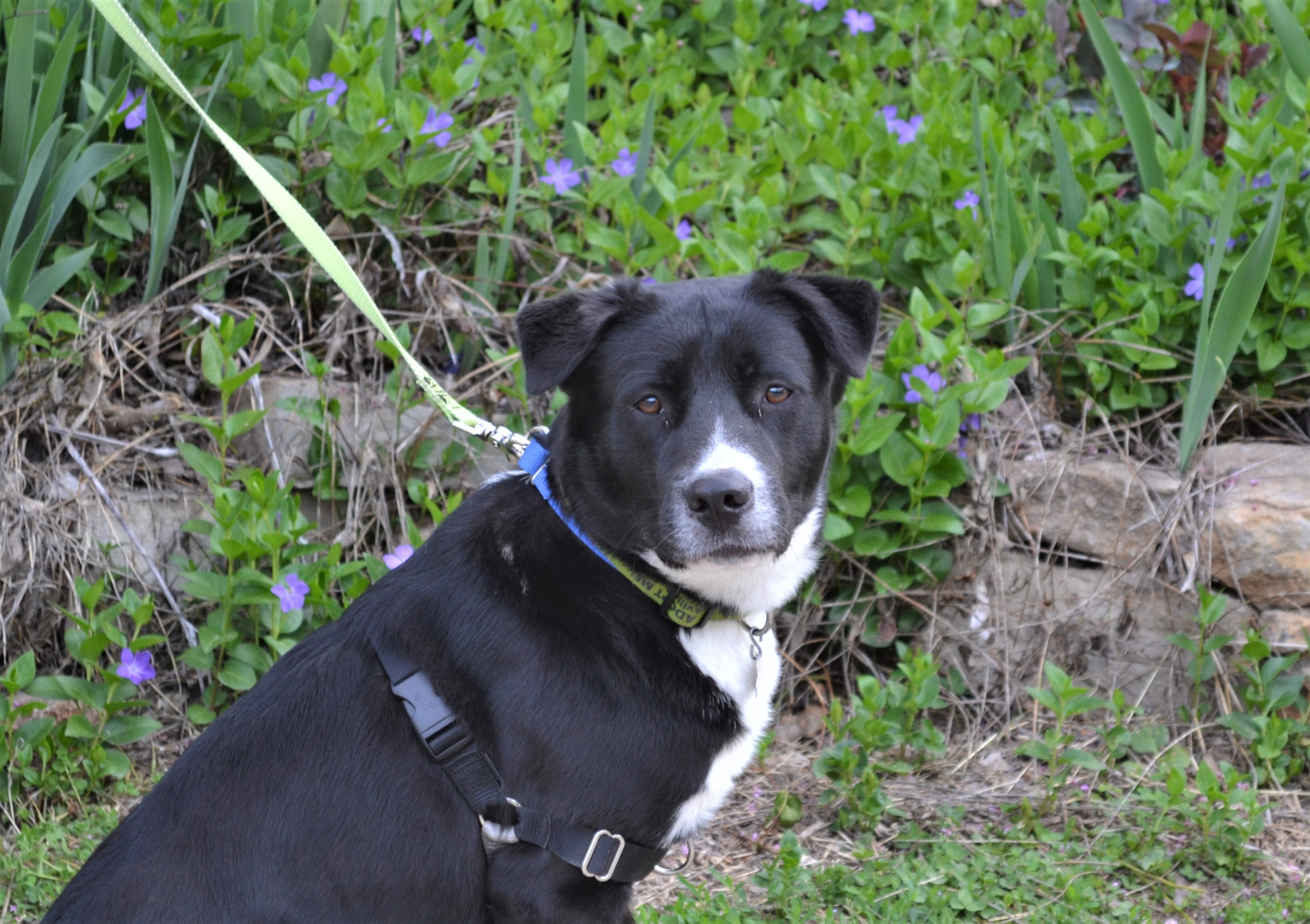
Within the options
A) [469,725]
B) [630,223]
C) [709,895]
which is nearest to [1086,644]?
[709,895]

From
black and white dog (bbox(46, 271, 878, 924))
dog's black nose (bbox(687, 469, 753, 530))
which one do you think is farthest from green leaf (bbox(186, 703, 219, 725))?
dog's black nose (bbox(687, 469, 753, 530))

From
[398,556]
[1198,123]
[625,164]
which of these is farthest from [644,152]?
[1198,123]

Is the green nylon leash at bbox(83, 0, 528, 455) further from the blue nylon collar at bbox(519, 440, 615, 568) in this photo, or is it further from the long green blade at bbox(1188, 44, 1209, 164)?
the long green blade at bbox(1188, 44, 1209, 164)

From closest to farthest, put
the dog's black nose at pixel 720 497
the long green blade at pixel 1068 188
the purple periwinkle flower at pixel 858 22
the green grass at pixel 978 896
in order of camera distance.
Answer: the dog's black nose at pixel 720 497, the green grass at pixel 978 896, the long green blade at pixel 1068 188, the purple periwinkle flower at pixel 858 22

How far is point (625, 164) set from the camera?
14.3ft

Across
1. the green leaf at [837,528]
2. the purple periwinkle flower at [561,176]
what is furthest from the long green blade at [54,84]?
the green leaf at [837,528]

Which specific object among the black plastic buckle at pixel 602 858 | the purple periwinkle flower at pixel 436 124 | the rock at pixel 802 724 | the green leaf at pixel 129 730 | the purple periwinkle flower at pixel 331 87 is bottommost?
the rock at pixel 802 724

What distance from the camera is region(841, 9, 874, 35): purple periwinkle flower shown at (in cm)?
523

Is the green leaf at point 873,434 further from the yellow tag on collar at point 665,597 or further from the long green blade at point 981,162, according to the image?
the yellow tag on collar at point 665,597

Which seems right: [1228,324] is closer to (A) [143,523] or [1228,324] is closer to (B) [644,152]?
(B) [644,152]

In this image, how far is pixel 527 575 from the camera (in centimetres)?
235

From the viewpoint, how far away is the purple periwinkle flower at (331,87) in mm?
4219

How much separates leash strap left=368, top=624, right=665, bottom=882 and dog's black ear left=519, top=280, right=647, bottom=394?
2.15 feet

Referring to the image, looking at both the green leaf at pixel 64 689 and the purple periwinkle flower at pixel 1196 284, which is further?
the purple periwinkle flower at pixel 1196 284
